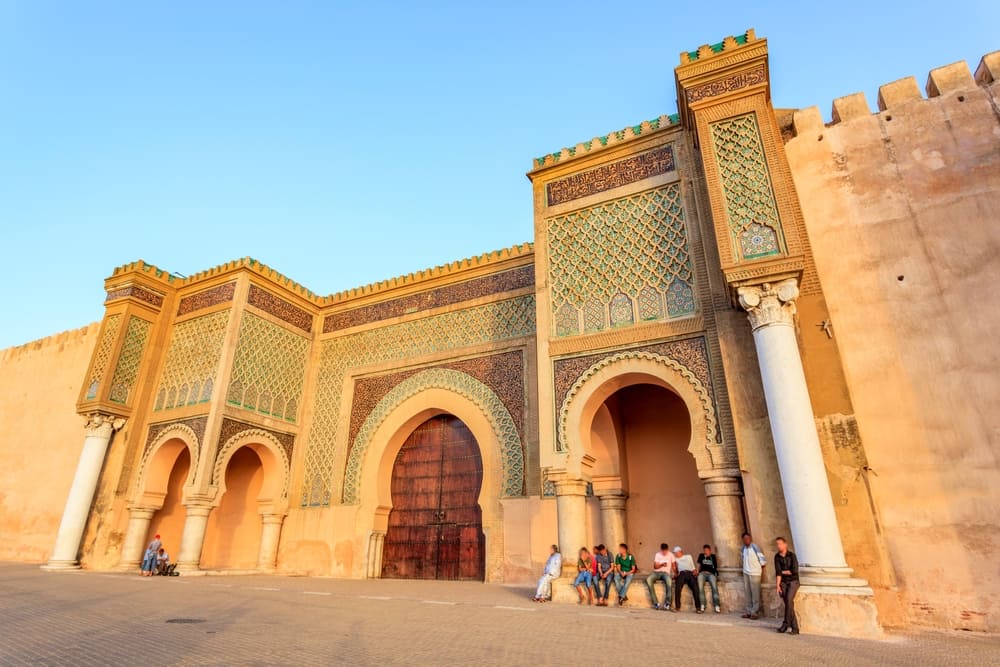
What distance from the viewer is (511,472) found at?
26.8 feet

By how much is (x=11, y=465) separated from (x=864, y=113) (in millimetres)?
18878

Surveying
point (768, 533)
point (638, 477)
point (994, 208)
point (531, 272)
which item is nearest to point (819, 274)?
point (994, 208)

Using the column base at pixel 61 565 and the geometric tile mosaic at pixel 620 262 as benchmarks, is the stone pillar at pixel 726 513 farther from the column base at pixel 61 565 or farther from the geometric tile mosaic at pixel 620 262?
the column base at pixel 61 565

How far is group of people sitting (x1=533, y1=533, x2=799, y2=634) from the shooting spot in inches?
180

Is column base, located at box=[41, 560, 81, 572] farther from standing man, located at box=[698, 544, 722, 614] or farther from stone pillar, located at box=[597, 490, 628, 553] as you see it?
standing man, located at box=[698, 544, 722, 614]

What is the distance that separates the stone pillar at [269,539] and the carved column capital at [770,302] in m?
8.67

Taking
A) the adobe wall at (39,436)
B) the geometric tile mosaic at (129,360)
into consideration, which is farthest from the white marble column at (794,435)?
the adobe wall at (39,436)

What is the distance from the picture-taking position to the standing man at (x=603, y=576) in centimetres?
573

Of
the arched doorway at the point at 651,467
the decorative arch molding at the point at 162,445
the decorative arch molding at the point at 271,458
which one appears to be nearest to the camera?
the arched doorway at the point at 651,467

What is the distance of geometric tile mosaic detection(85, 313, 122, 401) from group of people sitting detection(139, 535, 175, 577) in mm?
3188

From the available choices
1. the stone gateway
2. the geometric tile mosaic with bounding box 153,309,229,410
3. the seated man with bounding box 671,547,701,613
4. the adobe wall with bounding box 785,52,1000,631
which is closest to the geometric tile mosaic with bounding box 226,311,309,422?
the stone gateway

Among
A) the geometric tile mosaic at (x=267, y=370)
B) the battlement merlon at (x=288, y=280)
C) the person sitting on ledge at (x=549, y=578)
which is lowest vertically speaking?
the person sitting on ledge at (x=549, y=578)

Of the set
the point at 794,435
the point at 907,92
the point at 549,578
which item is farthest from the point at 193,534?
the point at 907,92

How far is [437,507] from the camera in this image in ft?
30.6
